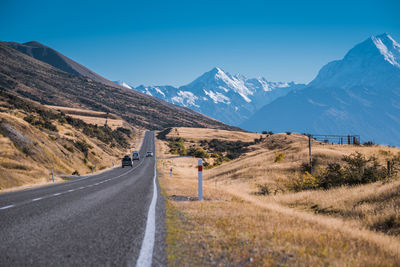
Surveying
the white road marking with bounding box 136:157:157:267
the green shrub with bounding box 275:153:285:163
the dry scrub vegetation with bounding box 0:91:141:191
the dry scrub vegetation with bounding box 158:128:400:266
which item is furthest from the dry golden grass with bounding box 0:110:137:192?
the green shrub with bounding box 275:153:285:163

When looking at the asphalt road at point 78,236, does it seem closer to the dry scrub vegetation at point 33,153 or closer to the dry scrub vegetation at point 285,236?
the dry scrub vegetation at point 285,236

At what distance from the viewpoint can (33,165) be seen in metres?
28.9

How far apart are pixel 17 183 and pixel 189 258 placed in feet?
76.2

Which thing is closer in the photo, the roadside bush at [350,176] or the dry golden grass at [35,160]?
the roadside bush at [350,176]

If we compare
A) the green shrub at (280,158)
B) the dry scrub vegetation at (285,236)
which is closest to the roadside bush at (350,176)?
the dry scrub vegetation at (285,236)

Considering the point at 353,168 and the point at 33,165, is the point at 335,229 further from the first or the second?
the point at 33,165

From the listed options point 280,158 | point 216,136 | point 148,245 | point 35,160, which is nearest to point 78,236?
point 148,245

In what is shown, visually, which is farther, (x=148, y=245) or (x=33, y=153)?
(x=33, y=153)

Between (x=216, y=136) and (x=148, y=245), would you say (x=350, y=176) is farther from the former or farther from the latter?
(x=216, y=136)

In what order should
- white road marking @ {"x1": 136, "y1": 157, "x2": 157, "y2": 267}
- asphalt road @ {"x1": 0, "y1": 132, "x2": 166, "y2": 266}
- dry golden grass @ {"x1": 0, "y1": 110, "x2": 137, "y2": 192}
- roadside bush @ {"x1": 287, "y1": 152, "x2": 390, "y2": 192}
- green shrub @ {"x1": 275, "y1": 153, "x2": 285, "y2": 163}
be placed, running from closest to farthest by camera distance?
1. white road marking @ {"x1": 136, "y1": 157, "x2": 157, "y2": 267}
2. asphalt road @ {"x1": 0, "y1": 132, "x2": 166, "y2": 266}
3. roadside bush @ {"x1": 287, "y1": 152, "x2": 390, "y2": 192}
4. dry golden grass @ {"x1": 0, "y1": 110, "x2": 137, "y2": 192}
5. green shrub @ {"x1": 275, "y1": 153, "x2": 285, "y2": 163}

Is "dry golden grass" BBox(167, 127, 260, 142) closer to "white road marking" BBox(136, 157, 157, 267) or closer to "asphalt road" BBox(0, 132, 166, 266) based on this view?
"asphalt road" BBox(0, 132, 166, 266)

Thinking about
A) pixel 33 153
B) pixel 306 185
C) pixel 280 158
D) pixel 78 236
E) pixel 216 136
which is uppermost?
pixel 216 136

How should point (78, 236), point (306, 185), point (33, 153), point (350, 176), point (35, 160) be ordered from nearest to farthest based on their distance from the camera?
point (78, 236), point (350, 176), point (306, 185), point (35, 160), point (33, 153)

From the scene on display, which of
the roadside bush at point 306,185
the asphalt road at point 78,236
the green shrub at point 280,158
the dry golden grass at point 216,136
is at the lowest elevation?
the roadside bush at point 306,185
